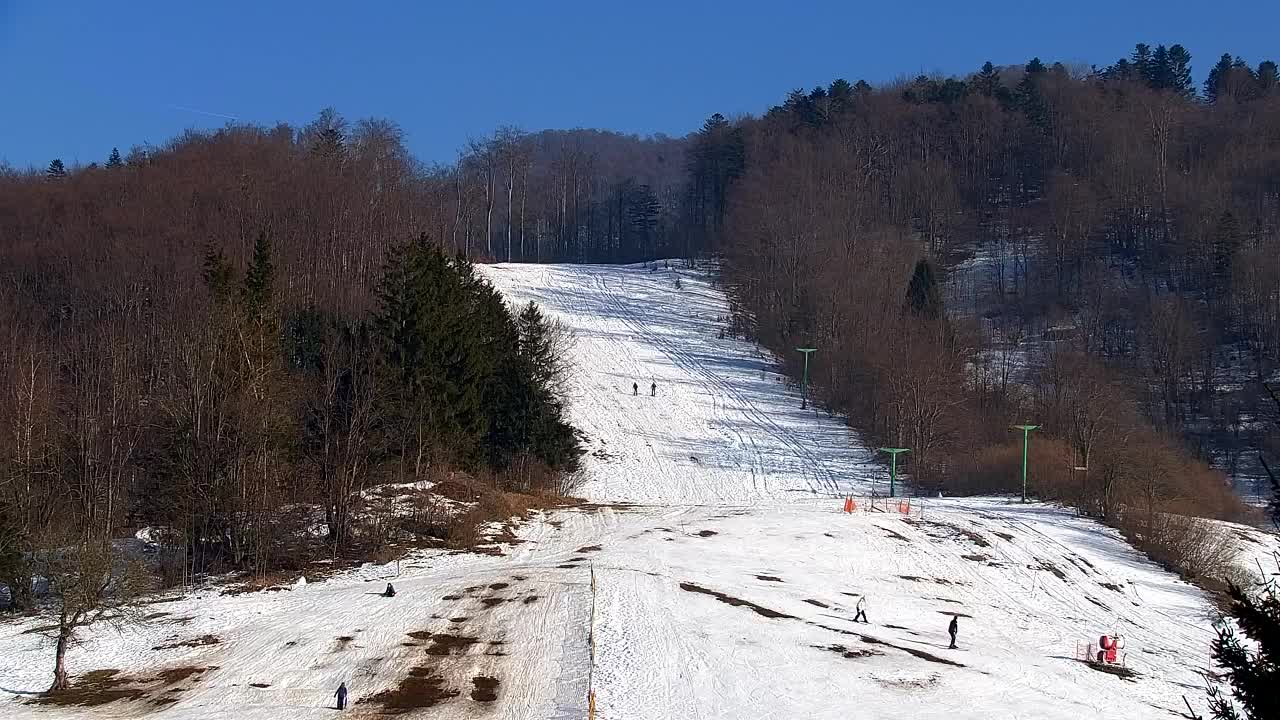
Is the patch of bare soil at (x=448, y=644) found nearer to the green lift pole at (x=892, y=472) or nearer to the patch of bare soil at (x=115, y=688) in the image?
the patch of bare soil at (x=115, y=688)

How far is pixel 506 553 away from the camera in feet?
128

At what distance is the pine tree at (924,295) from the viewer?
2987 inches

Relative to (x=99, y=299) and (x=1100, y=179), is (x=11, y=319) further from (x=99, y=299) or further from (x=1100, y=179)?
(x=1100, y=179)

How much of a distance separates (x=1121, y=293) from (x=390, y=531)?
271 ft

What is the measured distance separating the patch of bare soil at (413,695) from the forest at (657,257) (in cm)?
1066

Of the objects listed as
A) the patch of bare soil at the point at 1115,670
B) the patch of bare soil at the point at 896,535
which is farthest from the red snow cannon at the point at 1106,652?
the patch of bare soil at the point at 896,535

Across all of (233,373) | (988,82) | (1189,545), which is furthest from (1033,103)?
(233,373)

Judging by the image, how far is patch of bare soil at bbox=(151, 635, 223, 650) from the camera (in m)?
27.3

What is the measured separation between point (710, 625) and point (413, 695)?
9.42m

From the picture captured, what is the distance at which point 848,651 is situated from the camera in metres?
27.3

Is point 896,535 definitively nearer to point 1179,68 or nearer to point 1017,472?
point 1017,472

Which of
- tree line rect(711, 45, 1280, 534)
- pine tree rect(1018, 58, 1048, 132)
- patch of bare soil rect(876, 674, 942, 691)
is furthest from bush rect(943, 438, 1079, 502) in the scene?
pine tree rect(1018, 58, 1048, 132)

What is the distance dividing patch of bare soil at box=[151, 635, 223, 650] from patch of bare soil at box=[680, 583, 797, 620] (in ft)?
47.3

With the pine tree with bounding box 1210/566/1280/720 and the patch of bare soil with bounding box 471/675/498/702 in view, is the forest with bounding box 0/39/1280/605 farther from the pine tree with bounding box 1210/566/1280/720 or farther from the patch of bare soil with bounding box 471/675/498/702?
the patch of bare soil with bounding box 471/675/498/702
